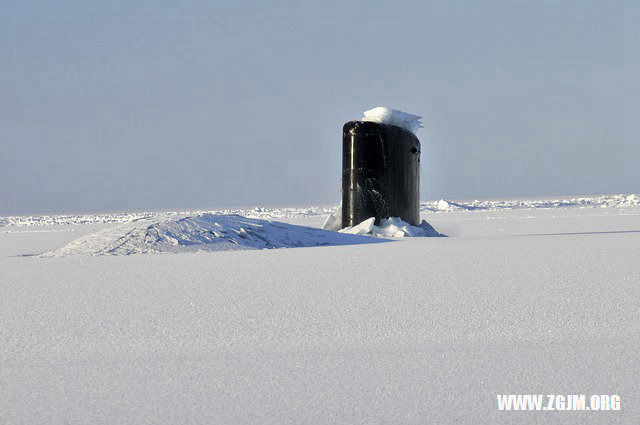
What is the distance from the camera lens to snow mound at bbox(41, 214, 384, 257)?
675 cm

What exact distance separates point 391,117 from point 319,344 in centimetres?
820

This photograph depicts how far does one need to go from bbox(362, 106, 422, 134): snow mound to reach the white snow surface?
5988 mm

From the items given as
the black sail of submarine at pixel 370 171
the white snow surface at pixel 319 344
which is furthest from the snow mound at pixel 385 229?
the white snow surface at pixel 319 344

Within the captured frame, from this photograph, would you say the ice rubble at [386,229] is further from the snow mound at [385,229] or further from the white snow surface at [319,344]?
the white snow surface at [319,344]

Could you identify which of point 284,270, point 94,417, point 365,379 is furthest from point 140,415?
point 284,270

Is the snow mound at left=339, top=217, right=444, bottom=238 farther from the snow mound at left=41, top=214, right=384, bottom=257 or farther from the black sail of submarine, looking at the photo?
the snow mound at left=41, top=214, right=384, bottom=257

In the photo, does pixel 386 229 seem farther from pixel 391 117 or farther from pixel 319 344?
pixel 319 344

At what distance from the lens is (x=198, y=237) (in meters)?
7.11

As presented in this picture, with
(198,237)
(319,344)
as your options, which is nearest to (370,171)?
(198,237)

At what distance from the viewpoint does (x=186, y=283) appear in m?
3.93

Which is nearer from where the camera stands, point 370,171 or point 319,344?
point 319,344

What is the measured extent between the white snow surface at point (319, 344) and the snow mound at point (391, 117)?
5.99 m

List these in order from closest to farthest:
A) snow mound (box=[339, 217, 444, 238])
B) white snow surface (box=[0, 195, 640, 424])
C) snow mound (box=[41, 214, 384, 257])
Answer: white snow surface (box=[0, 195, 640, 424])
snow mound (box=[41, 214, 384, 257])
snow mound (box=[339, 217, 444, 238])

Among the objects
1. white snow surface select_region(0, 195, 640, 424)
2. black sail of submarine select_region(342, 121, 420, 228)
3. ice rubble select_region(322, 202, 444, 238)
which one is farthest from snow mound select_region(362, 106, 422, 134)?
white snow surface select_region(0, 195, 640, 424)
